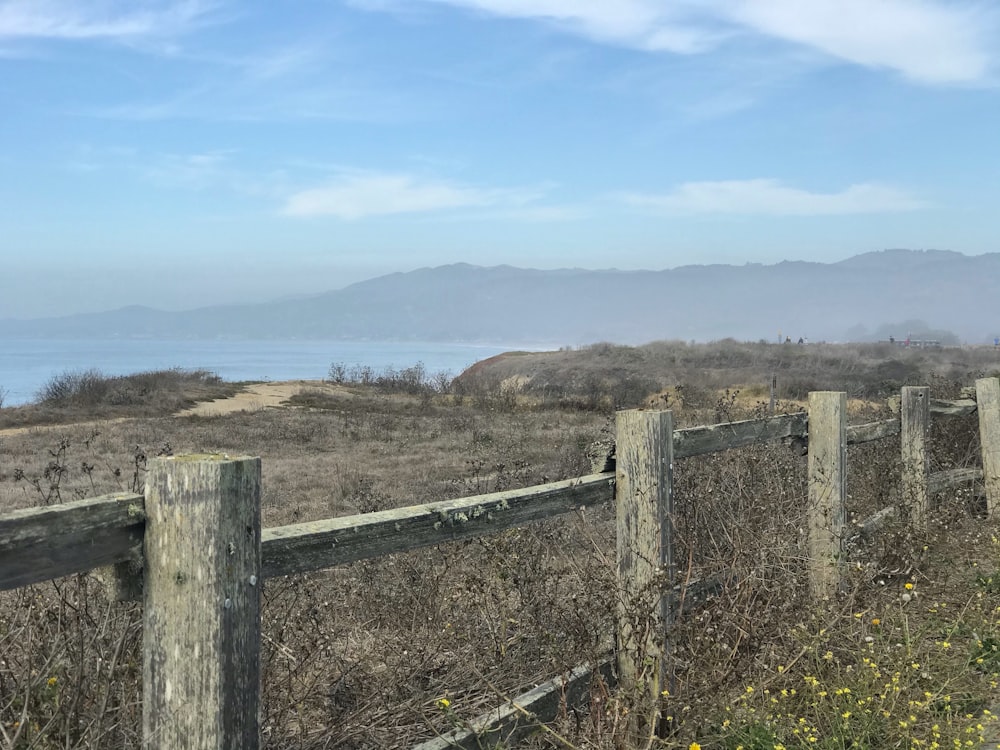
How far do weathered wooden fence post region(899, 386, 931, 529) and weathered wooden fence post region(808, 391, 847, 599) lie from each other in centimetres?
174

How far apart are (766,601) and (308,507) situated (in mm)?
9095

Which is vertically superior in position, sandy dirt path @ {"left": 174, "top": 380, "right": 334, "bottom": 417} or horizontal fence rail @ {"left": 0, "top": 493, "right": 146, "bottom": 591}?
horizontal fence rail @ {"left": 0, "top": 493, "right": 146, "bottom": 591}

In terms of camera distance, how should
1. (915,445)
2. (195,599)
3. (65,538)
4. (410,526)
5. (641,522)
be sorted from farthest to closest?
1. (915,445)
2. (641,522)
3. (410,526)
4. (195,599)
5. (65,538)

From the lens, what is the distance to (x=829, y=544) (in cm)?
520

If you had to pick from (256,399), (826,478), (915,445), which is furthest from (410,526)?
(256,399)

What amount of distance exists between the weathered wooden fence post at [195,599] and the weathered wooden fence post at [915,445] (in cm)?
599

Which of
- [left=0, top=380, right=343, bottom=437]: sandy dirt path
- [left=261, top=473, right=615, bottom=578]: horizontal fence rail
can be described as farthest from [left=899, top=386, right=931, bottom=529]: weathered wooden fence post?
[left=0, top=380, right=343, bottom=437]: sandy dirt path

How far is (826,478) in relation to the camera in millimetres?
5309

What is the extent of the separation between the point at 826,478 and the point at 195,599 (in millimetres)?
4256

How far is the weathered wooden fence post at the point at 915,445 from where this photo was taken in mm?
6816

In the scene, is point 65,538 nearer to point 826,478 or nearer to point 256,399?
point 826,478

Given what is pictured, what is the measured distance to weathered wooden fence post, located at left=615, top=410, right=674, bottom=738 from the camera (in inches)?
140

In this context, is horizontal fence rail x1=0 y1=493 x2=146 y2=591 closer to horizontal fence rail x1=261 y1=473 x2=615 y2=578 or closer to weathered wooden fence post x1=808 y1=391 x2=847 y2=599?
horizontal fence rail x1=261 y1=473 x2=615 y2=578

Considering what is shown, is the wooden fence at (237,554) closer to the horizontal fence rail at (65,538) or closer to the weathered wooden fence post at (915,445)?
the horizontal fence rail at (65,538)
